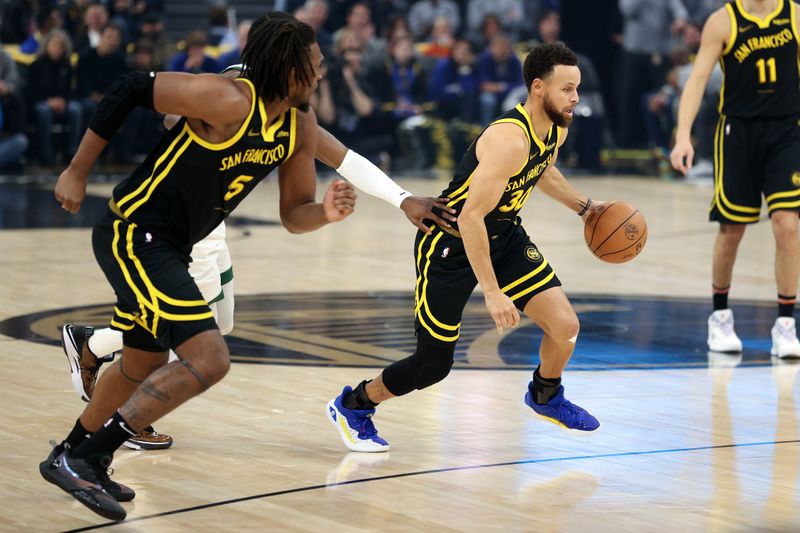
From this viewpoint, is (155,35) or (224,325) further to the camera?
(155,35)

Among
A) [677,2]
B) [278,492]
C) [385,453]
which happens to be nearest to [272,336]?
[385,453]

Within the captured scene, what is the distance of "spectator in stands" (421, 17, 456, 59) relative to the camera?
1998 cm

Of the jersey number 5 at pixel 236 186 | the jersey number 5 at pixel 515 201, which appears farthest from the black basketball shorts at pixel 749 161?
the jersey number 5 at pixel 236 186

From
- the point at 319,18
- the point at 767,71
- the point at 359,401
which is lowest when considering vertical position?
the point at 359,401

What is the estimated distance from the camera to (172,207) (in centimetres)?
491

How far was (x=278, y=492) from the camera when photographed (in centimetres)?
500

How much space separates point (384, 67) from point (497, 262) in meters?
13.4

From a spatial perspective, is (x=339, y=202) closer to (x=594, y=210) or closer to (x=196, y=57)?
(x=594, y=210)

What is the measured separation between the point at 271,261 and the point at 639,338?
3709 millimetres

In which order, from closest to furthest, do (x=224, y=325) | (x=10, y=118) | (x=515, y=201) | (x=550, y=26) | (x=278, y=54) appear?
(x=278, y=54) → (x=515, y=201) → (x=224, y=325) → (x=10, y=118) → (x=550, y=26)

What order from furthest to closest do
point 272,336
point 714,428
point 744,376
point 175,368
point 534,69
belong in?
point 272,336
point 744,376
point 714,428
point 534,69
point 175,368

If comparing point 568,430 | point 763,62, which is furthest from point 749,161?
point 568,430

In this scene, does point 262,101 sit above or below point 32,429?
above

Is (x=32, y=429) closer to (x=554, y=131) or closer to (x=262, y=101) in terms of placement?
(x=262, y=101)
